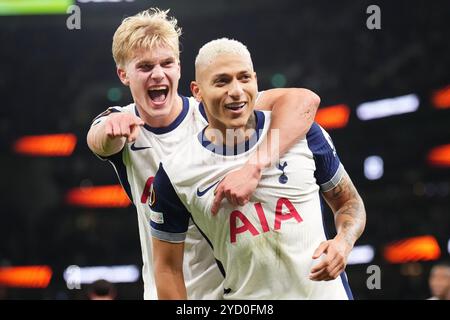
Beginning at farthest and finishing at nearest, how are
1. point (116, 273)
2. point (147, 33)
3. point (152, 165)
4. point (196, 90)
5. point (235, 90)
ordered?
point (116, 273) < point (152, 165) < point (147, 33) < point (196, 90) < point (235, 90)

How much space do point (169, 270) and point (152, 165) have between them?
71 centimetres

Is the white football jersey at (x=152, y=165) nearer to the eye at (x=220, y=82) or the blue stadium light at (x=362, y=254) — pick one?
the eye at (x=220, y=82)

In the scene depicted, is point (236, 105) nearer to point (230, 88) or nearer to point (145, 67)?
point (230, 88)

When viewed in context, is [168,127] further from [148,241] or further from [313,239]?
[313,239]

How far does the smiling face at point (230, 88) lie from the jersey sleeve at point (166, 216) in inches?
12.4

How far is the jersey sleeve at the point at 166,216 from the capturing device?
2.98m

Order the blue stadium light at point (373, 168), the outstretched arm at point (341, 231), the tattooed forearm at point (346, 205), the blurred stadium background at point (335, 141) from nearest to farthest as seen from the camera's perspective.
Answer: the outstretched arm at point (341, 231), the tattooed forearm at point (346, 205), the blurred stadium background at point (335, 141), the blue stadium light at point (373, 168)

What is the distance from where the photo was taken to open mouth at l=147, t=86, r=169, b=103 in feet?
11.9

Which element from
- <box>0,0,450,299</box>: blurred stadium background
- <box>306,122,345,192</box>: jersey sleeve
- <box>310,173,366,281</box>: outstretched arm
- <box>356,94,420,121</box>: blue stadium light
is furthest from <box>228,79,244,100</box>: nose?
<box>356,94,420,121</box>: blue stadium light

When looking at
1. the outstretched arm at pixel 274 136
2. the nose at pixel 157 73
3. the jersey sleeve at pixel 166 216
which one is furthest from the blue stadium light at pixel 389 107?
the jersey sleeve at pixel 166 216

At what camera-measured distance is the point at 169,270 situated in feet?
9.85

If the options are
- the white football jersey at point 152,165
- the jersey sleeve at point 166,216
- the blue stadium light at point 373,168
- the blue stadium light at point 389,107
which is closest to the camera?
the jersey sleeve at point 166,216

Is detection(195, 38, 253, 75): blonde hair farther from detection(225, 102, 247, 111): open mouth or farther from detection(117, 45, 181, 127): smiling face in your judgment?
detection(117, 45, 181, 127): smiling face

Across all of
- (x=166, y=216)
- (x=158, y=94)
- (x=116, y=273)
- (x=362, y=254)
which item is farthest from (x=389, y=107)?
(x=166, y=216)
